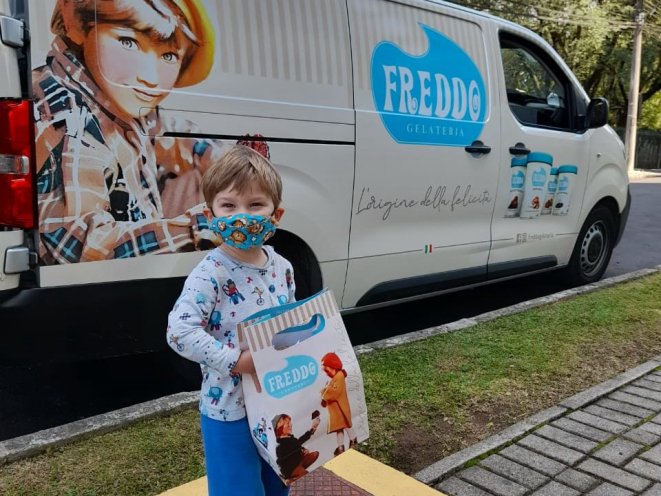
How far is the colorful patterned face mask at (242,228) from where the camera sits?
165cm

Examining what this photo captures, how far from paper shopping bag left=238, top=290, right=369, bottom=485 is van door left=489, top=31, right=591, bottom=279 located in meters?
3.32

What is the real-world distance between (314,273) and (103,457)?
1.53 meters

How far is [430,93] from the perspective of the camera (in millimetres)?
4172

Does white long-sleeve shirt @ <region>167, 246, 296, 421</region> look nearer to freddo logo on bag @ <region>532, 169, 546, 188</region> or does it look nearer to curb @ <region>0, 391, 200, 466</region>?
curb @ <region>0, 391, 200, 466</region>

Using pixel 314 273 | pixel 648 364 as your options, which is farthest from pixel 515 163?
pixel 314 273

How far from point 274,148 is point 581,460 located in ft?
6.71

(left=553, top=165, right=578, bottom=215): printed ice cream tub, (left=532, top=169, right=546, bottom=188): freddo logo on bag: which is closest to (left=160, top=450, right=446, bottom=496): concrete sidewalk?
(left=532, top=169, right=546, bottom=188): freddo logo on bag

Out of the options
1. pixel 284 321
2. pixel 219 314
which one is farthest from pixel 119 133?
pixel 284 321

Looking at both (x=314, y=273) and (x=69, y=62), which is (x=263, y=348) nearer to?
(x=69, y=62)

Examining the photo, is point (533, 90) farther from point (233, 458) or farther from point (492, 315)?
point (233, 458)

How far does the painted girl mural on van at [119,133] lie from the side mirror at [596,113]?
3630 millimetres

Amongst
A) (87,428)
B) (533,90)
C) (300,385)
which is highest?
(533,90)

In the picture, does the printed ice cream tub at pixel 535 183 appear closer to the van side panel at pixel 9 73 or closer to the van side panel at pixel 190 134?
the van side panel at pixel 190 134

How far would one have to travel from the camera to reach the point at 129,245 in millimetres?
2842
